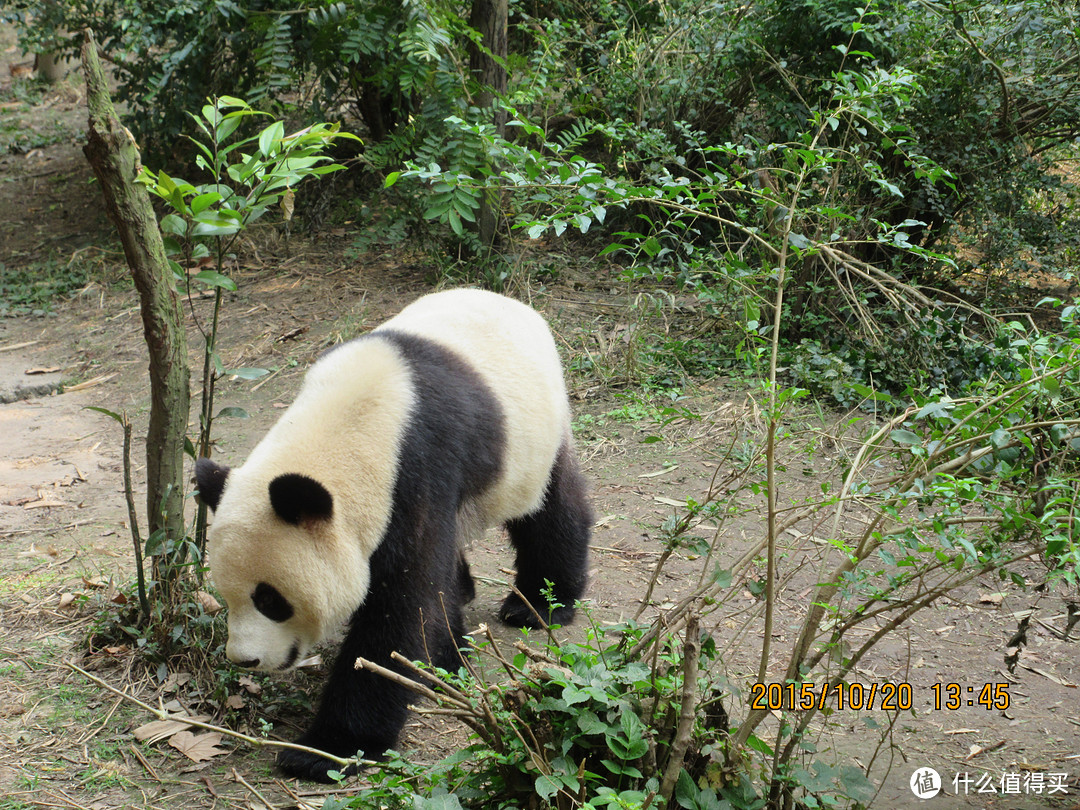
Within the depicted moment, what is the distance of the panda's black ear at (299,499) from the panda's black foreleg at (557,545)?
1.48 m

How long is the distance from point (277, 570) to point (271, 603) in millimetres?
161

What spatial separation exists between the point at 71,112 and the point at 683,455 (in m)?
12.7

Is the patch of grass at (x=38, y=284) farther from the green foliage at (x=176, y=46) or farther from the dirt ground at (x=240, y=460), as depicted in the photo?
the green foliage at (x=176, y=46)

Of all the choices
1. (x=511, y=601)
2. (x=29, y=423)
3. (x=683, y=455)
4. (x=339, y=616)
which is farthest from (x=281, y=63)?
(x=339, y=616)

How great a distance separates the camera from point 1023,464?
2576mm

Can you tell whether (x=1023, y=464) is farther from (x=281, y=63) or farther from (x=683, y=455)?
(x=281, y=63)

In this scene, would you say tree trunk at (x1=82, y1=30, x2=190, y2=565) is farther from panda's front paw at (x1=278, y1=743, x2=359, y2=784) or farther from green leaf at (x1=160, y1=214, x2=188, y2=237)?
panda's front paw at (x1=278, y1=743, x2=359, y2=784)

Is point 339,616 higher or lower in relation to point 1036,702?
higher

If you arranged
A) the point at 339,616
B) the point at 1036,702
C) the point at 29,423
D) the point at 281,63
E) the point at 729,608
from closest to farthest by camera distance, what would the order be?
the point at 339,616, the point at 1036,702, the point at 729,608, the point at 29,423, the point at 281,63

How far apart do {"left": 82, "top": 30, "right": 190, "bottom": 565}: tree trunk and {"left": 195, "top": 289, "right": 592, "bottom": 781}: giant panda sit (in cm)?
32

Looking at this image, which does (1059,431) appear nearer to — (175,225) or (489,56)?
(175,225)

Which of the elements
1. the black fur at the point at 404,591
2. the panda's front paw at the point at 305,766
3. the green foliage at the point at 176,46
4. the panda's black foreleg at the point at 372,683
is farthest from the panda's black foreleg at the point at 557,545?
the green foliage at the point at 176,46

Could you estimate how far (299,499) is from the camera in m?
3.06
